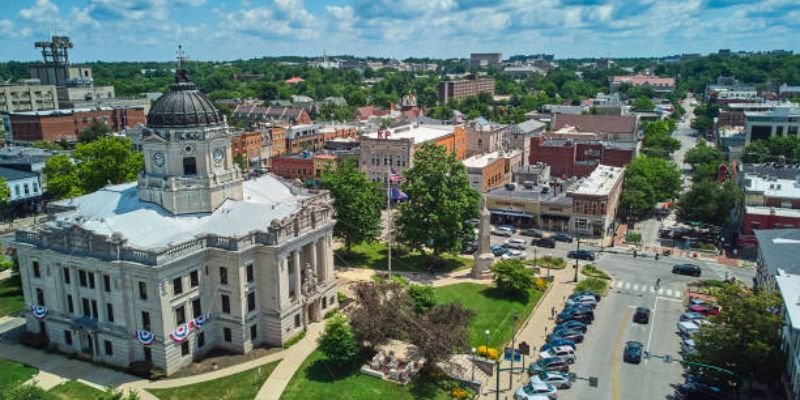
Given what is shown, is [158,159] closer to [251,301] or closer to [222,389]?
[251,301]

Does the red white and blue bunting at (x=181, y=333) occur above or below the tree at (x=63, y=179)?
below

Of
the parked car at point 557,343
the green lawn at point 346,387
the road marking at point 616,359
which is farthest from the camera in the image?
the parked car at point 557,343

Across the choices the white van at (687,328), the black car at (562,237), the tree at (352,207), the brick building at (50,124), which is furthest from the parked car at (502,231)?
the brick building at (50,124)

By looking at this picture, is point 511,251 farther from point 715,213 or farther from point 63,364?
point 63,364

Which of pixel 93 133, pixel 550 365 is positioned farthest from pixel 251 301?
pixel 93 133

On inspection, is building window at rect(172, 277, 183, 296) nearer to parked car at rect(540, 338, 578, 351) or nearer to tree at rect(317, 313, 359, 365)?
tree at rect(317, 313, 359, 365)

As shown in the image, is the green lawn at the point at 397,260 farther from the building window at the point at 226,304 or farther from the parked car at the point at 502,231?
the building window at the point at 226,304

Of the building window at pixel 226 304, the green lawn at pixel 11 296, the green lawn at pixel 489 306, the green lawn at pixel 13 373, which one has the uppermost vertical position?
the building window at pixel 226 304
